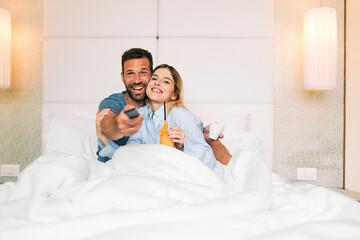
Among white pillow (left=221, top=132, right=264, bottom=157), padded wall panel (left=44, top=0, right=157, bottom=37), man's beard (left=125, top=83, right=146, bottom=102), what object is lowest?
white pillow (left=221, top=132, right=264, bottom=157)

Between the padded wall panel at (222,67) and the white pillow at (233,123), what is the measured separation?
0.66 ft

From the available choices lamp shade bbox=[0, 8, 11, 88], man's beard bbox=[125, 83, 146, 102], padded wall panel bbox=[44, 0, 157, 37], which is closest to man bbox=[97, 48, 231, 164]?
man's beard bbox=[125, 83, 146, 102]

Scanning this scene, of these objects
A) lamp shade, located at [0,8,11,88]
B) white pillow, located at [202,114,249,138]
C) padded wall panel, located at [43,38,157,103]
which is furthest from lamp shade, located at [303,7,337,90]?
lamp shade, located at [0,8,11,88]

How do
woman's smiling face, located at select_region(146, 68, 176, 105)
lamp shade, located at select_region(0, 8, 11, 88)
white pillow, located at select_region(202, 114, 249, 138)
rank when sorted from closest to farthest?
woman's smiling face, located at select_region(146, 68, 176, 105) → white pillow, located at select_region(202, 114, 249, 138) → lamp shade, located at select_region(0, 8, 11, 88)

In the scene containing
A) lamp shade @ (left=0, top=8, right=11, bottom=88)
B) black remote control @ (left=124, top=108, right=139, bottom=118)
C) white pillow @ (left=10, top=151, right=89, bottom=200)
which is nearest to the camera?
white pillow @ (left=10, top=151, right=89, bottom=200)

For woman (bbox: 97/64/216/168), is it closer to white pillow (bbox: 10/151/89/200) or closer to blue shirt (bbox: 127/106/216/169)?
blue shirt (bbox: 127/106/216/169)

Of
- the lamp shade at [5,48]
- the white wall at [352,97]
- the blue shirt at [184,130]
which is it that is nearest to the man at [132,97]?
the blue shirt at [184,130]

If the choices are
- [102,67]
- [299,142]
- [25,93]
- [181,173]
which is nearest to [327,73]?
[299,142]

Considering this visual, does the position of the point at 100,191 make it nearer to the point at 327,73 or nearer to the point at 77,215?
the point at 77,215

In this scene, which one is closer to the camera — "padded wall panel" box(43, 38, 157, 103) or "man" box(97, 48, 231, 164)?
"man" box(97, 48, 231, 164)

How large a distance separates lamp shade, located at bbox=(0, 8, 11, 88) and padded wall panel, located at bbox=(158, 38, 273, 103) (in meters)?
1.15

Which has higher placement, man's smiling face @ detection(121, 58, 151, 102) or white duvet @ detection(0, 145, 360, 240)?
man's smiling face @ detection(121, 58, 151, 102)

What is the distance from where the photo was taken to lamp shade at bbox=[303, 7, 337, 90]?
2045mm

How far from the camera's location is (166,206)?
81cm
